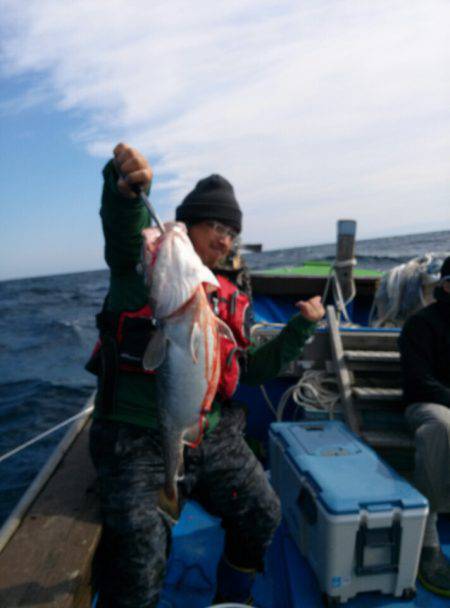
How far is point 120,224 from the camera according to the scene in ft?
7.86

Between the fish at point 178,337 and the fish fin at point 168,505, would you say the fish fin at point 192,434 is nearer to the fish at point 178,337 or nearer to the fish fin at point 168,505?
the fish at point 178,337

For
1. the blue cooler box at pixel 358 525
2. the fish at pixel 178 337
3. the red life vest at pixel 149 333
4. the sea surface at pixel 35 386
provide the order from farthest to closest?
the sea surface at pixel 35 386, the blue cooler box at pixel 358 525, the red life vest at pixel 149 333, the fish at pixel 178 337

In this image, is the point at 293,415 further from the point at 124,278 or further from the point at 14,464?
the point at 14,464

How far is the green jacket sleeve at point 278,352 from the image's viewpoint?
3.06 metres

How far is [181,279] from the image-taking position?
1900 millimetres

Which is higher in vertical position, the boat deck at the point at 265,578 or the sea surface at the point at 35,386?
the boat deck at the point at 265,578

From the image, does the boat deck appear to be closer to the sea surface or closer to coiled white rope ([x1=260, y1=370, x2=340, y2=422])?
coiled white rope ([x1=260, y1=370, x2=340, y2=422])

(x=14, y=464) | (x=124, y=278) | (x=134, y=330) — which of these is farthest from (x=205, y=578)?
(x=14, y=464)

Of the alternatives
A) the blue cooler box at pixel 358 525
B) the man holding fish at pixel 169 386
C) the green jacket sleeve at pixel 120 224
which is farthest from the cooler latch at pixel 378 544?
the green jacket sleeve at pixel 120 224

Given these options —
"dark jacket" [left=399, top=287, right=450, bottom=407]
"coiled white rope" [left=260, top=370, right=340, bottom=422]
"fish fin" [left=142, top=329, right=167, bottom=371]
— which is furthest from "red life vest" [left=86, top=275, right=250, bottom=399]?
"coiled white rope" [left=260, top=370, right=340, bottom=422]

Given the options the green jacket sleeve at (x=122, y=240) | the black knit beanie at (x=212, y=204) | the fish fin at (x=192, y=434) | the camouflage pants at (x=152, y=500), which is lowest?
the camouflage pants at (x=152, y=500)

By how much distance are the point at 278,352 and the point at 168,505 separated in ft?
4.36

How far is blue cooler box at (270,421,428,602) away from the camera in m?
2.87

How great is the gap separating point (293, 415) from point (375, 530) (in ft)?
9.30
